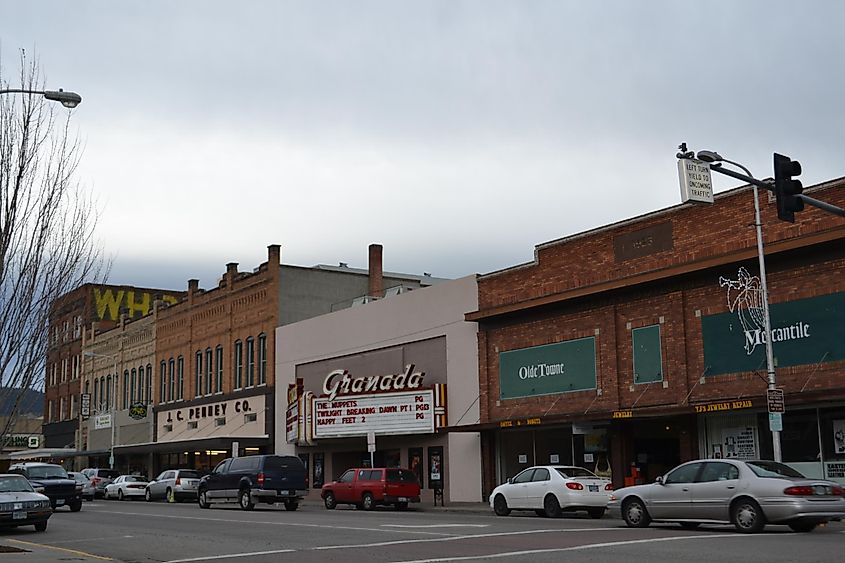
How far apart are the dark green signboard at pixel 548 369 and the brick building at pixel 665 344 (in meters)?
0.05

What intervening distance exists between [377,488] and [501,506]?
632cm

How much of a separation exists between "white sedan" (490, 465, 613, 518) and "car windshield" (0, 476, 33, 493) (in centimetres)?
1228

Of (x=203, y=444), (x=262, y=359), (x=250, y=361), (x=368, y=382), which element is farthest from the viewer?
(x=250, y=361)

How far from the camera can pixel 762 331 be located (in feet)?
90.7

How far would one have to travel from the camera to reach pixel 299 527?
2336 centimetres

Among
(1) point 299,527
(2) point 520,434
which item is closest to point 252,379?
(2) point 520,434

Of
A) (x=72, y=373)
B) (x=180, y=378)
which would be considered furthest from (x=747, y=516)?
(x=72, y=373)

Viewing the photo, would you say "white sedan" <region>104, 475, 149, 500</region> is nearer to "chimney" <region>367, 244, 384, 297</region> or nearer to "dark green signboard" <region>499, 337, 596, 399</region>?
"chimney" <region>367, 244, 384, 297</region>

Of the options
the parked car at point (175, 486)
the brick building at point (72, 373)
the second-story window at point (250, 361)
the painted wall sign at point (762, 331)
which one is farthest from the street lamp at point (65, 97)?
the brick building at point (72, 373)

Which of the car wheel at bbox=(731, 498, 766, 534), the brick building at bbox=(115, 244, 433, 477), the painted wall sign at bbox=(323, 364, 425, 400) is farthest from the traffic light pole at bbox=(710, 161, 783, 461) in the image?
the brick building at bbox=(115, 244, 433, 477)

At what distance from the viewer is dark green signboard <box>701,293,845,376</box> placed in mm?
26156

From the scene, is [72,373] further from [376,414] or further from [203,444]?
[376,414]

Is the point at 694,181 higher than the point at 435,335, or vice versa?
the point at 694,181

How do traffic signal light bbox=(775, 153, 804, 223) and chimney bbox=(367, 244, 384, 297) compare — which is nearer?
traffic signal light bbox=(775, 153, 804, 223)
